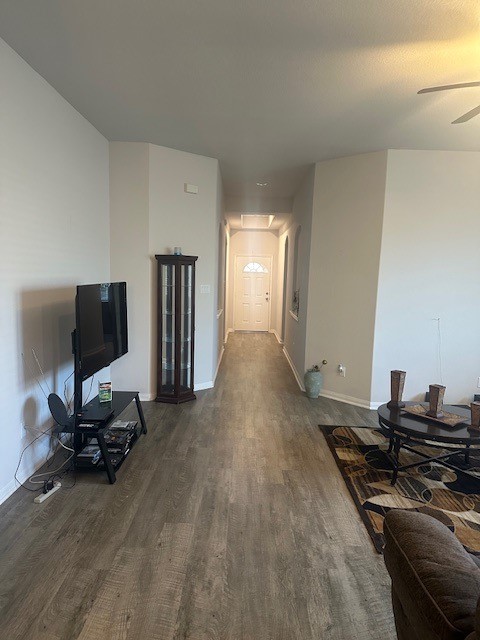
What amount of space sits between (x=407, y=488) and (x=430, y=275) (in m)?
2.46

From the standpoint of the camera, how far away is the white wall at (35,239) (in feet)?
7.72

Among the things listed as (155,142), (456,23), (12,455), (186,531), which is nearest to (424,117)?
(456,23)

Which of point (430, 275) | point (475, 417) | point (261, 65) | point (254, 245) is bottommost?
point (475, 417)

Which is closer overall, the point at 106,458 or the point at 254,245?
the point at 106,458

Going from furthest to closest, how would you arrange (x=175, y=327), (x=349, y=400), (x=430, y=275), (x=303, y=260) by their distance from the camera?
(x=303, y=260), (x=349, y=400), (x=175, y=327), (x=430, y=275)

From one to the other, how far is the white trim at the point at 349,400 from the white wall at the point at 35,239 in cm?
304

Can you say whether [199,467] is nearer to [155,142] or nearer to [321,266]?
[321,266]

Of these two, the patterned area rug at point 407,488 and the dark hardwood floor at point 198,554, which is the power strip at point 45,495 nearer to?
the dark hardwood floor at point 198,554

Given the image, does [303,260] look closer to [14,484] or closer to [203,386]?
[203,386]

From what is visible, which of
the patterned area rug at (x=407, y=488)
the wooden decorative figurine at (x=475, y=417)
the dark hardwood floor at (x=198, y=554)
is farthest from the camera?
the wooden decorative figurine at (x=475, y=417)

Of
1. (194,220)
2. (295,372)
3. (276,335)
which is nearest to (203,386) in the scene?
(295,372)

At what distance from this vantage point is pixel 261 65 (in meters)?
2.43

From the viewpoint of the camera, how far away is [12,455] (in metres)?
2.45

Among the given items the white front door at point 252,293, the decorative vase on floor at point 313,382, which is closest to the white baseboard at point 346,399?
the decorative vase on floor at point 313,382
